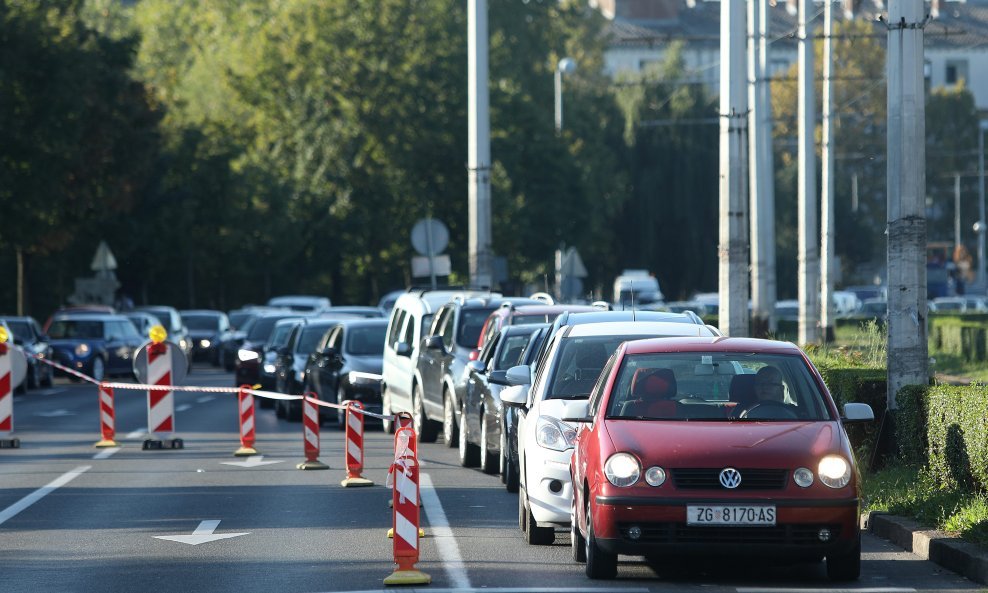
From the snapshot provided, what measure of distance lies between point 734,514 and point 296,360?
65.2ft

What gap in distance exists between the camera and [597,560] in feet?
35.4

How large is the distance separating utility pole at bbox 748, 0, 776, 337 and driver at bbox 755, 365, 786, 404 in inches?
848

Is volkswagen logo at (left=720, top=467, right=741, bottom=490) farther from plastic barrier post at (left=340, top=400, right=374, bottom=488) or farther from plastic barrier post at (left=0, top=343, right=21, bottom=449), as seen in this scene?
plastic barrier post at (left=0, top=343, right=21, bottom=449)

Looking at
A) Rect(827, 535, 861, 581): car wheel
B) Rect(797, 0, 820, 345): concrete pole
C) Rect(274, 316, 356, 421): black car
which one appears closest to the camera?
Rect(827, 535, 861, 581): car wheel

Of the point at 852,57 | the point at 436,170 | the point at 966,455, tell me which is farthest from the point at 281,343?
the point at 852,57

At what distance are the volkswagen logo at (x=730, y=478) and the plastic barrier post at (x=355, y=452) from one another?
6.67 metres

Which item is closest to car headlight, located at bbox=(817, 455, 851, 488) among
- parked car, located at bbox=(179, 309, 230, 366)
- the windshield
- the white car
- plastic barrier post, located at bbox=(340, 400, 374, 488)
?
the windshield

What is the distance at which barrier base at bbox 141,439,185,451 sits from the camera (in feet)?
74.2

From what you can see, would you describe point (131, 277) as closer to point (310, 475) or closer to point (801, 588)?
point (310, 475)

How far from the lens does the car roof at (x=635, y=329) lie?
1384cm

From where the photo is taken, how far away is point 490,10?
2921 inches

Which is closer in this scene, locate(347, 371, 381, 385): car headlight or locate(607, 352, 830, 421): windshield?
locate(607, 352, 830, 421): windshield

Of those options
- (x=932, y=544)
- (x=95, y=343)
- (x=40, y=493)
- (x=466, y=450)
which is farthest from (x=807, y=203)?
(x=932, y=544)

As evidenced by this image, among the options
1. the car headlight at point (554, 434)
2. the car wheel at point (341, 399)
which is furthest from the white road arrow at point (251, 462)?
the car headlight at point (554, 434)
